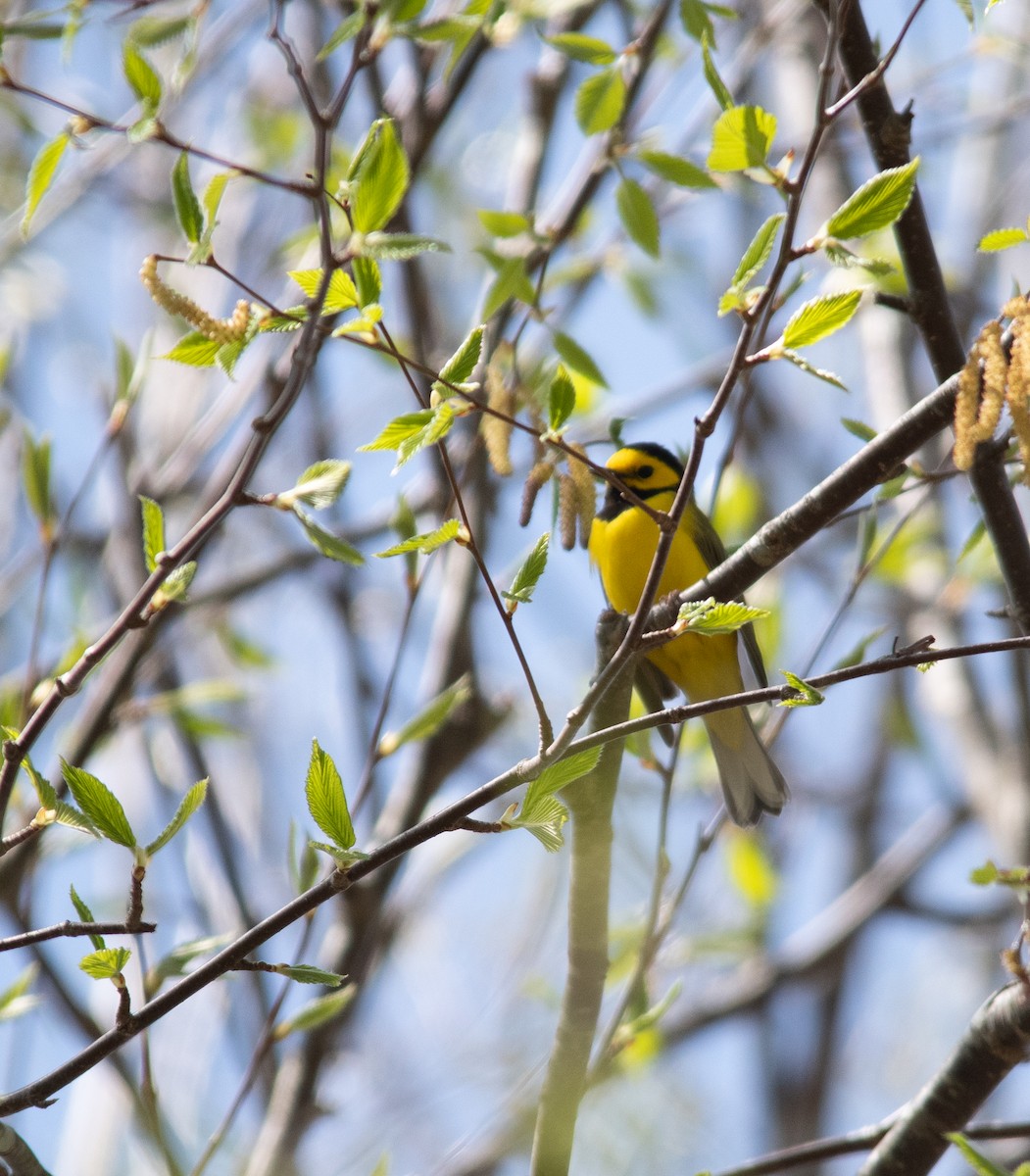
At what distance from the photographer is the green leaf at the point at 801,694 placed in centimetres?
147

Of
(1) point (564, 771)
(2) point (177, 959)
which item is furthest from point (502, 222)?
(2) point (177, 959)

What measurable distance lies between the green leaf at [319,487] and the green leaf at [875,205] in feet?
2.17

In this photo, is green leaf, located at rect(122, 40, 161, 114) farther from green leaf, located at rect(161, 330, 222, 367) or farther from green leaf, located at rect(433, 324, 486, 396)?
green leaf, located at rect(433, 324, 486, 396)

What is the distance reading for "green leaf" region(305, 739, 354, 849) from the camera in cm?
153

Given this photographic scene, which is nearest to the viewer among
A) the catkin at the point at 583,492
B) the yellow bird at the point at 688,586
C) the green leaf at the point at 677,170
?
the catkin at the point at 583,492

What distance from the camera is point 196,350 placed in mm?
1608

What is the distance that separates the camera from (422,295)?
419 cm

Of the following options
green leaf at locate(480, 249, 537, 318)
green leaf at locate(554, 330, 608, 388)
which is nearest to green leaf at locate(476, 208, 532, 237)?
green leaf at locate(480, 249, 537, 318)

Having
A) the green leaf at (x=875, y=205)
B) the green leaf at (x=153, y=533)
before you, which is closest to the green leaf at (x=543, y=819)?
the green leaf at (x=153, y=533)

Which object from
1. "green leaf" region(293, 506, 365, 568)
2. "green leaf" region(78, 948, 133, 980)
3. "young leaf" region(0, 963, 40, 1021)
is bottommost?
"young leaf" region(0, 963, 40, 1021)

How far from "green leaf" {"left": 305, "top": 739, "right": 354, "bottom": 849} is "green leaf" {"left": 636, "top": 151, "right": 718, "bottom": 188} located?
126 cm

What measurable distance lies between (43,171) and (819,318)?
40.7 inches

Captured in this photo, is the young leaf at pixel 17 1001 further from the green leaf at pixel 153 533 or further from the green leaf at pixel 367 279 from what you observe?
the green leaf at pixel 367 279

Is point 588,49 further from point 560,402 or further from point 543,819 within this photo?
point 543,819
